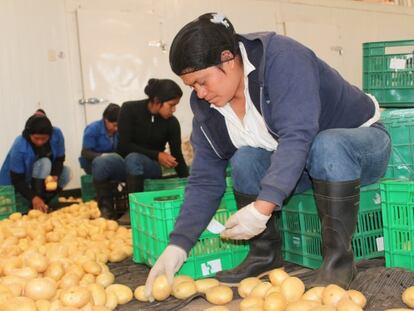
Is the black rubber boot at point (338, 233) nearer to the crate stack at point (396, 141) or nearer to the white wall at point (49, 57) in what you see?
the crate stack at point (396, 141)

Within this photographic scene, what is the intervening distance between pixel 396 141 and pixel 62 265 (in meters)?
1.37

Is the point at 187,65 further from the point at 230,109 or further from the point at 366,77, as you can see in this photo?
the point at 366,77

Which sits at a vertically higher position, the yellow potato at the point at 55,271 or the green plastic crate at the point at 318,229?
the green plastic crate at the point at 318,229

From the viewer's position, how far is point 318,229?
1.55 metres

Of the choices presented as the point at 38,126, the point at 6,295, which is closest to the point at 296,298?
the point at 6,295

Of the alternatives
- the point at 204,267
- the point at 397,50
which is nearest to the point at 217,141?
the point at 204,267

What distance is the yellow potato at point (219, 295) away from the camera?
52.0 inches

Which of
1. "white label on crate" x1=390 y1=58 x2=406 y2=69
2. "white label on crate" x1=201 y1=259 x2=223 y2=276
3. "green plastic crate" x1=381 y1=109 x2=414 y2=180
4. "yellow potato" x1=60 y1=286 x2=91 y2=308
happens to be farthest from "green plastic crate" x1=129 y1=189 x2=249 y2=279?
"white label on crate" x1=390 y1=58 x2=406 y2=69

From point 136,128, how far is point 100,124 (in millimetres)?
570

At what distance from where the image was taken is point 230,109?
4.79 ft

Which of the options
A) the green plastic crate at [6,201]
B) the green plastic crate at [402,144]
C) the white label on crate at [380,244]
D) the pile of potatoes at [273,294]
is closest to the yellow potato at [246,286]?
the pile of potatoes at [273,294]

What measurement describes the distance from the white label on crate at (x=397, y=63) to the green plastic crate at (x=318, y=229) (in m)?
1.12

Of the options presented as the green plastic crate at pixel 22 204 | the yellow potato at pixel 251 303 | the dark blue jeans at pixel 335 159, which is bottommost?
the green plastic crate at pixel 22 204

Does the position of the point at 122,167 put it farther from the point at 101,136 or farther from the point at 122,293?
the point at 122,293
